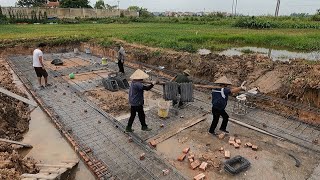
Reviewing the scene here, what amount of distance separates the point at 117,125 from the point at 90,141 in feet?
3.12

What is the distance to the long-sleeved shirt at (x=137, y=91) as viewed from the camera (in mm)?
6047

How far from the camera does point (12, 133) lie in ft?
21.4

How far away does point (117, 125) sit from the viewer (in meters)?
7.00

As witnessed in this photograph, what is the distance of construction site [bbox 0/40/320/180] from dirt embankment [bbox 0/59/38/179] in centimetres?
2

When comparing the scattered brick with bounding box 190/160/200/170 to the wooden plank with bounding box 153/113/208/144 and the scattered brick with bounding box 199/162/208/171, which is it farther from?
the wooden plank with bounding box 153/113/208/144

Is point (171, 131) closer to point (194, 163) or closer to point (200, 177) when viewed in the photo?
point (194, 163)

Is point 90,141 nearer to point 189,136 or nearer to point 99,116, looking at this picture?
point 99,116

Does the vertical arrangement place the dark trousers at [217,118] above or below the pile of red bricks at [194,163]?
above

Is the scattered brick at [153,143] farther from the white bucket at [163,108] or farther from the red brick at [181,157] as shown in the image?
the white bucket at [163,108]

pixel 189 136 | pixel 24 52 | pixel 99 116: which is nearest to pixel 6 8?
pixel 24 52

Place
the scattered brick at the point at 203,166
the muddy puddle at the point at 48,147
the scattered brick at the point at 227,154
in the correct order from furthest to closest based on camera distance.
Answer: the scattered brick at the point at 227,154 < the muddy puddle at the point at 48,147 < the scattered brick at the point at 203,166

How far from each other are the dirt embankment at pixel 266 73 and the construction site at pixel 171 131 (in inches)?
1.2

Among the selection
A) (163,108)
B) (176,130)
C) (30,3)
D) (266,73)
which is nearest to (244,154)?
(176,130)

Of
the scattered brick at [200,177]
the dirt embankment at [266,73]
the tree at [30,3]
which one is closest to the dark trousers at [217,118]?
the scattered brick at [200,177]
